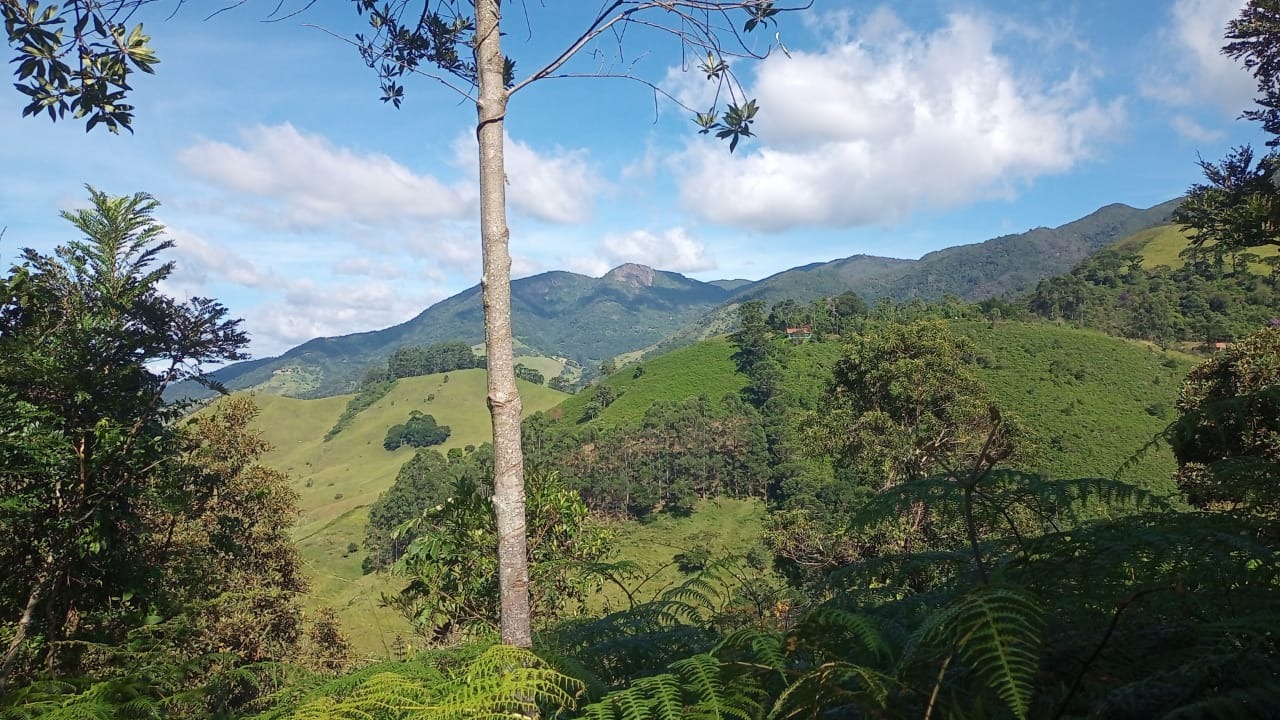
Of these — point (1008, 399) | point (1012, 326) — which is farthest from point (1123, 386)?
point (1012, 326)

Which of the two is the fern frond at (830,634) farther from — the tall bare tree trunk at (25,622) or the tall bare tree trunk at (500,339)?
the tall bare tree trunk at (25,622)

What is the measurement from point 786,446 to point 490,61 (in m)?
59.3

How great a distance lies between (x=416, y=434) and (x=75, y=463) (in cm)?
11448

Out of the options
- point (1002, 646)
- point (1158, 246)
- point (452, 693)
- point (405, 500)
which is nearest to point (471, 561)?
point (452, 693)

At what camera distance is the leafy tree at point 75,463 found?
16.6 ft

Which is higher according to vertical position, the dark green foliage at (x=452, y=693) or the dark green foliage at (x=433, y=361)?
the dark green foliage at (x=433, y=361)

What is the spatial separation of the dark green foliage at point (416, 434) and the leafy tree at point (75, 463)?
364 ft

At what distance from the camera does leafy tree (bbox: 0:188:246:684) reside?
5.06 metres

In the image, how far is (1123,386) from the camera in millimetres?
56188

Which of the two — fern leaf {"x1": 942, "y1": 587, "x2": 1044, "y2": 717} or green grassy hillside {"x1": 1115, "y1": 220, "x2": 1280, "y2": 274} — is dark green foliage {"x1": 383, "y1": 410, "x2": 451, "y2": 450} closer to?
fern leaf {"x1": 942, "y1": 587, "x2": 1044, "y2": 717}

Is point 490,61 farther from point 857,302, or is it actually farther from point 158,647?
point 857,302

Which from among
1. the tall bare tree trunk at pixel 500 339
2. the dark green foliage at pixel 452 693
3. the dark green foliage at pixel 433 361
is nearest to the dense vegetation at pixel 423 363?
the dark green foliage at pixel 433 361

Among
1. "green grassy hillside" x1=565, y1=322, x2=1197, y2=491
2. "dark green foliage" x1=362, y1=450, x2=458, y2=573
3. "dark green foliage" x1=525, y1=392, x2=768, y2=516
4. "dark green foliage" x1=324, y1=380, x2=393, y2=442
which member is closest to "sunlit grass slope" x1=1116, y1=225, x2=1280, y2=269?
"green grassy hillside" x1=565, y1=322, x2=1197, y2=491

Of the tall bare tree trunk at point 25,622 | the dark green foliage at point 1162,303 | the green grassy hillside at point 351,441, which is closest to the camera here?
the tall bare tree trunk at point 25,622
